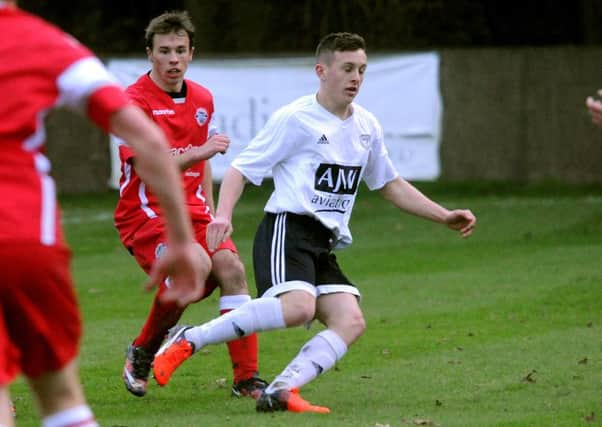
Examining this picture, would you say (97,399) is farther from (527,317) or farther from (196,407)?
(527,317)

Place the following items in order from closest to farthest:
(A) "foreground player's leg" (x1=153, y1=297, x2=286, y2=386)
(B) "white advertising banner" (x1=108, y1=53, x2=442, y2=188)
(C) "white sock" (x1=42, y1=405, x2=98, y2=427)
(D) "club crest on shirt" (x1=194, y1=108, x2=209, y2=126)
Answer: (C) "white sock" (x1=42, y1=405, x2=98, y2=427) < (A) "foreground player's leg" (x1=153, y1=297, x2=286, y2=386) < (D) "club crest on shirt" (x1=194, y1=108, x2=209, y2=126) < (B) "white advertising banner" (x1=108, y1=53, x2=442, y2=188)

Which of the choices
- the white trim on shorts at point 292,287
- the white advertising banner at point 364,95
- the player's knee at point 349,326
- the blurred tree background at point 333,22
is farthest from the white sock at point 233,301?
the blurred tree background at point 333,22

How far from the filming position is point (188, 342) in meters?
7.66

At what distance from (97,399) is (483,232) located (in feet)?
31.6

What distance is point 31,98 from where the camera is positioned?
13.3ft

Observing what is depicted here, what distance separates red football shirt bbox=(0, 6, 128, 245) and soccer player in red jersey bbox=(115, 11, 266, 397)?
3.73 metres

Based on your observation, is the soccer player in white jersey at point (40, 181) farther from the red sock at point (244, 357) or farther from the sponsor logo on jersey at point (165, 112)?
the sponsor logo on jersey at point (165, 112)

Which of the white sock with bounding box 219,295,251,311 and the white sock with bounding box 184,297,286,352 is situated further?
the white sock with bounding box 219,295,251,311

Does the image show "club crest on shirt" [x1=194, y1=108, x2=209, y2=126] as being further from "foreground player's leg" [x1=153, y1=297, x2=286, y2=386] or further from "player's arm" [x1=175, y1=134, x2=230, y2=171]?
Answer: "foreground player's leg" [x1=153, y1=297, x2=286, y2=386]

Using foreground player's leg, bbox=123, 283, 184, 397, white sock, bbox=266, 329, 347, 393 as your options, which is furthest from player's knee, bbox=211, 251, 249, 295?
white sock, bbox=266, 329, 347, 393

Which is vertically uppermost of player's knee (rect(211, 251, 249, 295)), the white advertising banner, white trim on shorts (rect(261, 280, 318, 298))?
white trim on shorts (rect(261, 280, 318, 298))

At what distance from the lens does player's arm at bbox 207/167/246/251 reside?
267 inches

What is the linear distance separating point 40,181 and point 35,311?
1.25 feet

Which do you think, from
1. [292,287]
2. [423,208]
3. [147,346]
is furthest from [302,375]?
[147,346]
